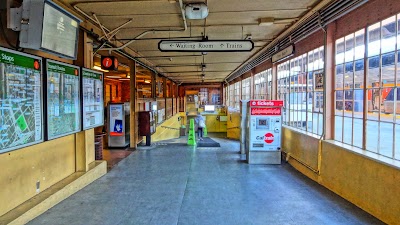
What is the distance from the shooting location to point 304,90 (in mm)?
6914

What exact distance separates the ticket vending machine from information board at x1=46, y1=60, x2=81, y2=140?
4.35 meters

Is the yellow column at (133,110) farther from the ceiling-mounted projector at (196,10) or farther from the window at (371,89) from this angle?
the window at (371,89)

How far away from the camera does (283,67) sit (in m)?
8.62

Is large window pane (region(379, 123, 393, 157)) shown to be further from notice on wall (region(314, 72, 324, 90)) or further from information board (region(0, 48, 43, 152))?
information board (region(0, 48, 43, 152))

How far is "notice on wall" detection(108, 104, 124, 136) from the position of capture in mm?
9844

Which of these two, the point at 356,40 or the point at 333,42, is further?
the point at 333,42

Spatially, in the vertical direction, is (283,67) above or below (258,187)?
above

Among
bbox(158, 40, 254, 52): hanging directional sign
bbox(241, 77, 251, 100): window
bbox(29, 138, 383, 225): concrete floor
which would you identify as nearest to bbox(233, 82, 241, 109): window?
bbox(241, 77, 251, 100): window

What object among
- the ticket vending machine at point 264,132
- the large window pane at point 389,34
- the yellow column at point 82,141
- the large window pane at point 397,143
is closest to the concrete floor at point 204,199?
the ticket vending machine at point 264,132

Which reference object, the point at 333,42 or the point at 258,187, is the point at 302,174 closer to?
the point at 258,187

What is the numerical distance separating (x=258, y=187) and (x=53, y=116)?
12.2 ft

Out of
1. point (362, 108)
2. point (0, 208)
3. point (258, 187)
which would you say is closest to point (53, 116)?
point (0, 208)

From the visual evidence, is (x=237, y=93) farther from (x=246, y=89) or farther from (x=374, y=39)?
(x=374, y=39)

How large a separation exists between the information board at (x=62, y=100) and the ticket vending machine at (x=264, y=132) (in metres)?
4.35
